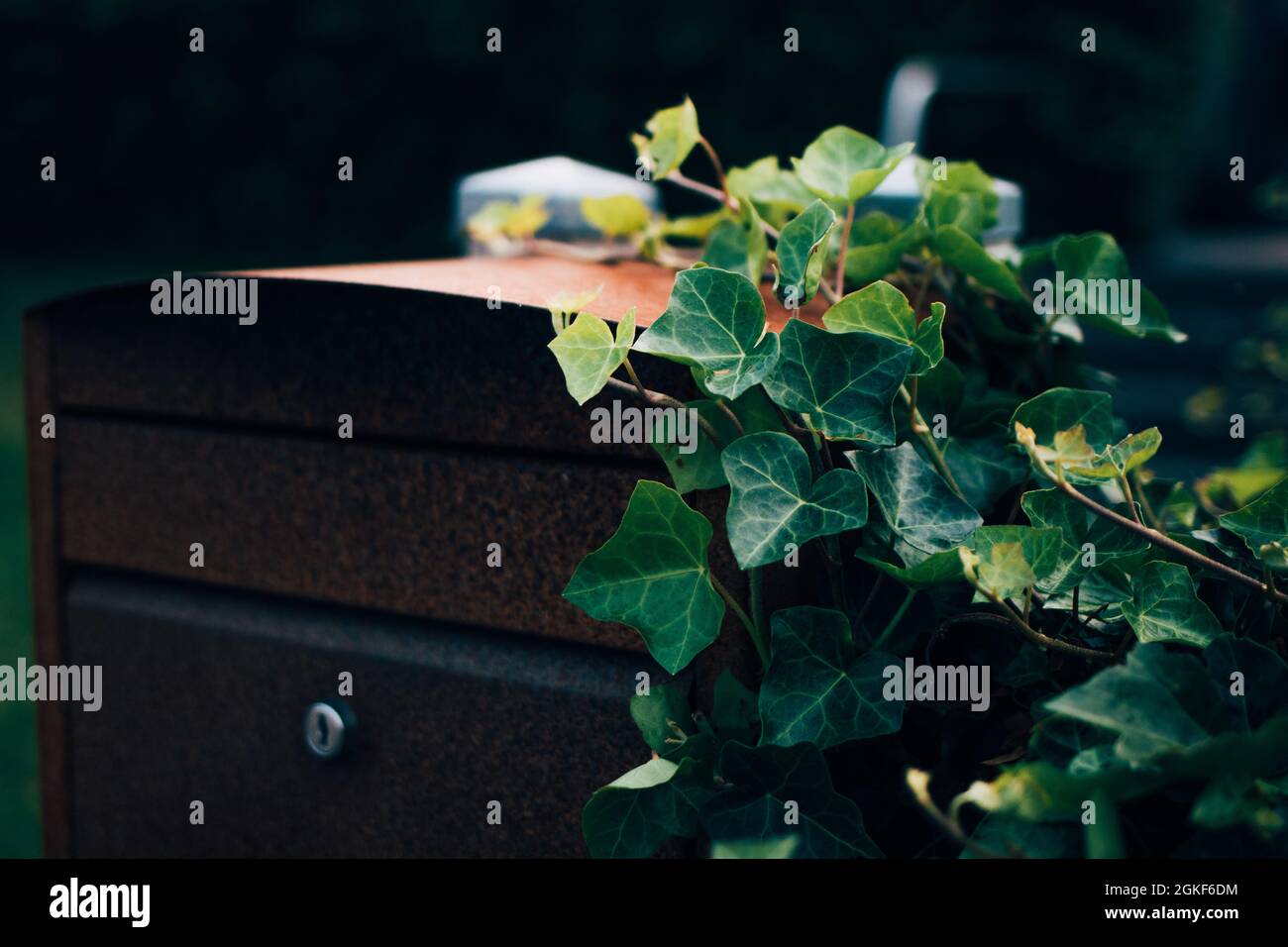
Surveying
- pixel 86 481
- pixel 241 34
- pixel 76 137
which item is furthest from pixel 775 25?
pixel 86 481

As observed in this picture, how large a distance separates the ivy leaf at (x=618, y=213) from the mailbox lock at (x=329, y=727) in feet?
2.14

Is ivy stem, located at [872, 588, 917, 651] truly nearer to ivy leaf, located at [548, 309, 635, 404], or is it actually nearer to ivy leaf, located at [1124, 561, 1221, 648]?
ivy leaf, located at [1124, 561, 1221, 648]

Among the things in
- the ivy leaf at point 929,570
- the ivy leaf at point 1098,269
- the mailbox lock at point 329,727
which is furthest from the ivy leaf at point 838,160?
the mailbox lock at point 329,727

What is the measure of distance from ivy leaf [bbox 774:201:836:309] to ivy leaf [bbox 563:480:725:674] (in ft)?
0.56

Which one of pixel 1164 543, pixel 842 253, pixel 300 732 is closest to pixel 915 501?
pixel 1164 543

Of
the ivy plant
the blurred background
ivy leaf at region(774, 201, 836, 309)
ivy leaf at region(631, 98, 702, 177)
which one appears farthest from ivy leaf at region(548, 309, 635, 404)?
the blurred background

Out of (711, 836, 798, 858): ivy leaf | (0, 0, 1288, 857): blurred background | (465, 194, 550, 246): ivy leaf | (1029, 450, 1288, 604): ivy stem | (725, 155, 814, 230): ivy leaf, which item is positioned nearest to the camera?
(711, 836, 798, 858): ivy leaf

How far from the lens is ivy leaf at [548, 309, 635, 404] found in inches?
29.2

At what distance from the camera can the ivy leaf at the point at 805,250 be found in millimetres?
780

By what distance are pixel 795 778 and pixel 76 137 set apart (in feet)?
33.3

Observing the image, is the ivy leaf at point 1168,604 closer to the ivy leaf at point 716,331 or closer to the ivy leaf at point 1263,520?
the ivy leaf at point 1263,520

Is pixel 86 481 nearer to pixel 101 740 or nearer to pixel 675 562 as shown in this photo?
pixel 101 740
